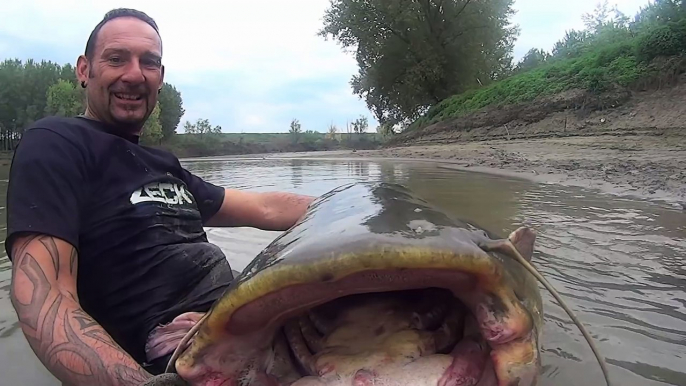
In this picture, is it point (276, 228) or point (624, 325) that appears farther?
point (276, 228)

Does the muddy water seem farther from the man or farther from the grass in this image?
the grass

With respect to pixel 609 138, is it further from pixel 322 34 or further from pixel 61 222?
pixel 322 34

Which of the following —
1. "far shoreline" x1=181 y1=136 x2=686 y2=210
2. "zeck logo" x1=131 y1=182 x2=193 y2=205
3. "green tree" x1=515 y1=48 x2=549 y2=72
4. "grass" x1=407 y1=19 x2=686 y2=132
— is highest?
"green tree" x1=515 y1=48 x2=549 y2=72

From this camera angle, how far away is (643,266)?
2561 mm

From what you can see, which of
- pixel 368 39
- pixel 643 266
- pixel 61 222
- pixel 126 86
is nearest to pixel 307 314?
pixel 61 222

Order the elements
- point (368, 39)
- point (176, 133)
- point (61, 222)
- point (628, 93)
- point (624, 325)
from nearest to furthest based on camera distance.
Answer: point (61, 222) < point (624, 325) < point (628, 93) < point (368, 39) < point (176, 133)

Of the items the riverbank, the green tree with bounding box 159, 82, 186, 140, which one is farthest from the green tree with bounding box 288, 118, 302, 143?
the riverbank

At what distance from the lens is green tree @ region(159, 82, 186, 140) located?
1802 inches

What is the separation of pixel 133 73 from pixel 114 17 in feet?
0.81

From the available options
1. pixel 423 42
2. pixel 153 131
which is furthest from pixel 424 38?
pixel 153 131

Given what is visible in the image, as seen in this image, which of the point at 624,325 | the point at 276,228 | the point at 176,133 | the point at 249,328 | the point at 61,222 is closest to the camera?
the point at 249,328

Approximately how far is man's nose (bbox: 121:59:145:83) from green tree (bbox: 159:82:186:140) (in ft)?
147

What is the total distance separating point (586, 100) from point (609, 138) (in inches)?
94.2

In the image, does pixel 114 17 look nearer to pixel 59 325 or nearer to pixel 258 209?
pixel 258 209
